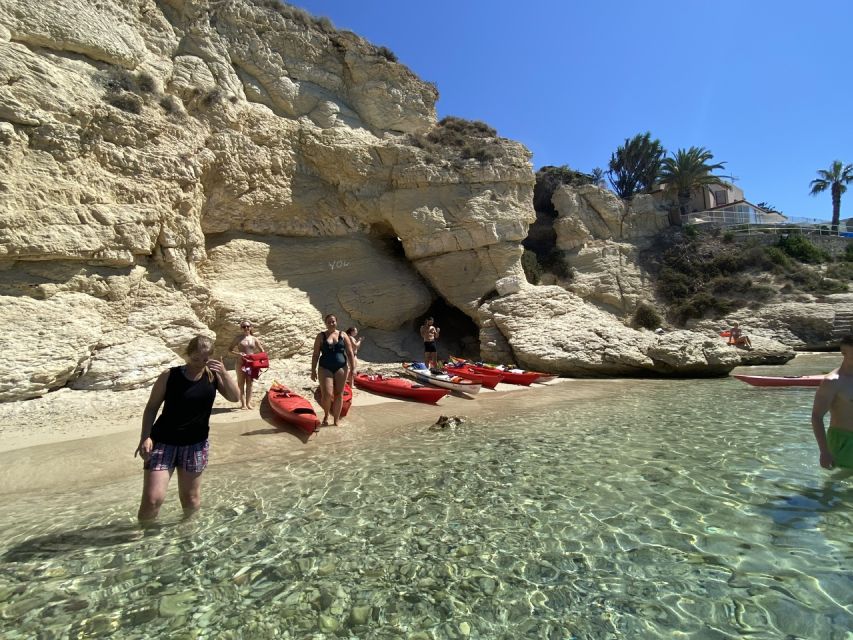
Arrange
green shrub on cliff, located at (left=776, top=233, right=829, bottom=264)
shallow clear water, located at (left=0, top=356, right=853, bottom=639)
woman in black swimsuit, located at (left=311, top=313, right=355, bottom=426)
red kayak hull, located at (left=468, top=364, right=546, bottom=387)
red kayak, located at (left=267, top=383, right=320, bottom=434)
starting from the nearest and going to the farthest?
shallow clear water, located at (left=0, top=356, right=853, bottom=639) → red kayak, located at (left=267, top=383, right=320, bottom=434) → woman in black swimsuit, located at (left=311, top=313, right=355, bottom=426) → red kayak hull, located at (left=468, top=364, right=546, bottom=387) → green shrub on cliff, located at (left=776, top=233, right=829, bottom=264)

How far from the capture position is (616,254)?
2312cm

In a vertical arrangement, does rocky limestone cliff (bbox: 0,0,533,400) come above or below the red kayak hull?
above

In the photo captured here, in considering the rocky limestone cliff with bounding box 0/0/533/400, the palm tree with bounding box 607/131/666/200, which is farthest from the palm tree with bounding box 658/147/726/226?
the rocky limestone cliff with bounding box 0/0/533/400

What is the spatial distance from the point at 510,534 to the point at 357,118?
16.2m

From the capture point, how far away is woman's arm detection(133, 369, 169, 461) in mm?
3266

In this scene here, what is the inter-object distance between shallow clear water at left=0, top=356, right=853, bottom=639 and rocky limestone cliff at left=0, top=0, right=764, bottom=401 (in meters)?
5.82

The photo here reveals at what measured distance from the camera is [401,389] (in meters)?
9.88

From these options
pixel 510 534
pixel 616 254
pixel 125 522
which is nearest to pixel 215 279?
pixel 125 522

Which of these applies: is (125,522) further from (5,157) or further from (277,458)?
(5,157)

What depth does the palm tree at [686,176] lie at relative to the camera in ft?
91.4

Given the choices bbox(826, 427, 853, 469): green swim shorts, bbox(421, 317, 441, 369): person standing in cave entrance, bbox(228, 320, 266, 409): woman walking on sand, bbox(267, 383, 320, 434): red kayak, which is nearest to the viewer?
bbox(826, 427, 853, 469): green swim shorts

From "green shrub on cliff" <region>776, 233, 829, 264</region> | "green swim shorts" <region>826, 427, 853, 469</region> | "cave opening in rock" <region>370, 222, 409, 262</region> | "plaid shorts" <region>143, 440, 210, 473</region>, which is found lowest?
"plaid shorts" <region>143, 440, 210, 473</region>

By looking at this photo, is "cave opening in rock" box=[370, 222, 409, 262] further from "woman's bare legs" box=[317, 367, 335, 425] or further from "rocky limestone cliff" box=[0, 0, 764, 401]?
"woman's bare legs" box=[317, 367, 335, 425]

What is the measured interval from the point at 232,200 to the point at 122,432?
8329 millimetres
